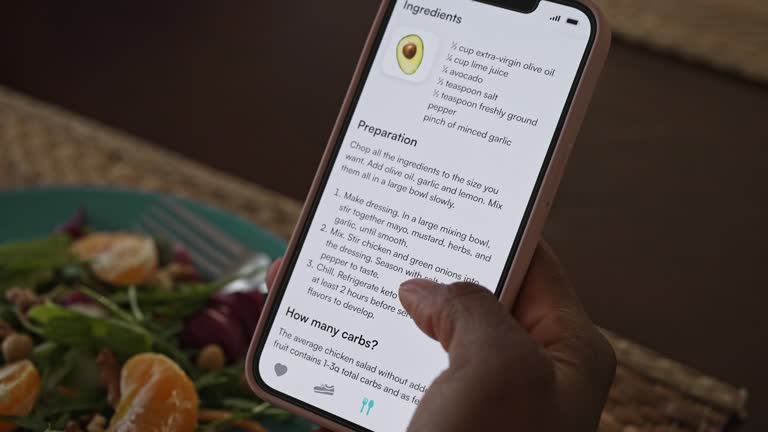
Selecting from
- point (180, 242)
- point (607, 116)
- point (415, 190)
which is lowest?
point (180, 242)

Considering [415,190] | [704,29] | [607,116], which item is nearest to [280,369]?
[415,190]

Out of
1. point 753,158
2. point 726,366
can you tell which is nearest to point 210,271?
point 726,366

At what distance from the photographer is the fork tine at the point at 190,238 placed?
77cm

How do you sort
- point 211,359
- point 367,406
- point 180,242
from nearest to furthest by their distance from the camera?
point 367,406 < point 211,359 < point 180,242

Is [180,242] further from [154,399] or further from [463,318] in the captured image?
[463,318]

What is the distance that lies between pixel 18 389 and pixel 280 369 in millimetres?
170

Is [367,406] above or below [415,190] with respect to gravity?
below

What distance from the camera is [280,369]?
568 mm

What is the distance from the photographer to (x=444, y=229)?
0.55m

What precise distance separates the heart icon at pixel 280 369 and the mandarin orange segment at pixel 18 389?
163 millimetres

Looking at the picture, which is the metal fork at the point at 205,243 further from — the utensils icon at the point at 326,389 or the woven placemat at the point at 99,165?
the utensils icon at the point at 326,389

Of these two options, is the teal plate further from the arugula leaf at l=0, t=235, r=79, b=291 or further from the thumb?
the thumb

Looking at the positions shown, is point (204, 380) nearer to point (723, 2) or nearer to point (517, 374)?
point (517, 374)

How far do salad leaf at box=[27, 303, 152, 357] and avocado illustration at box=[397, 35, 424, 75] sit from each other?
0.85 feet
